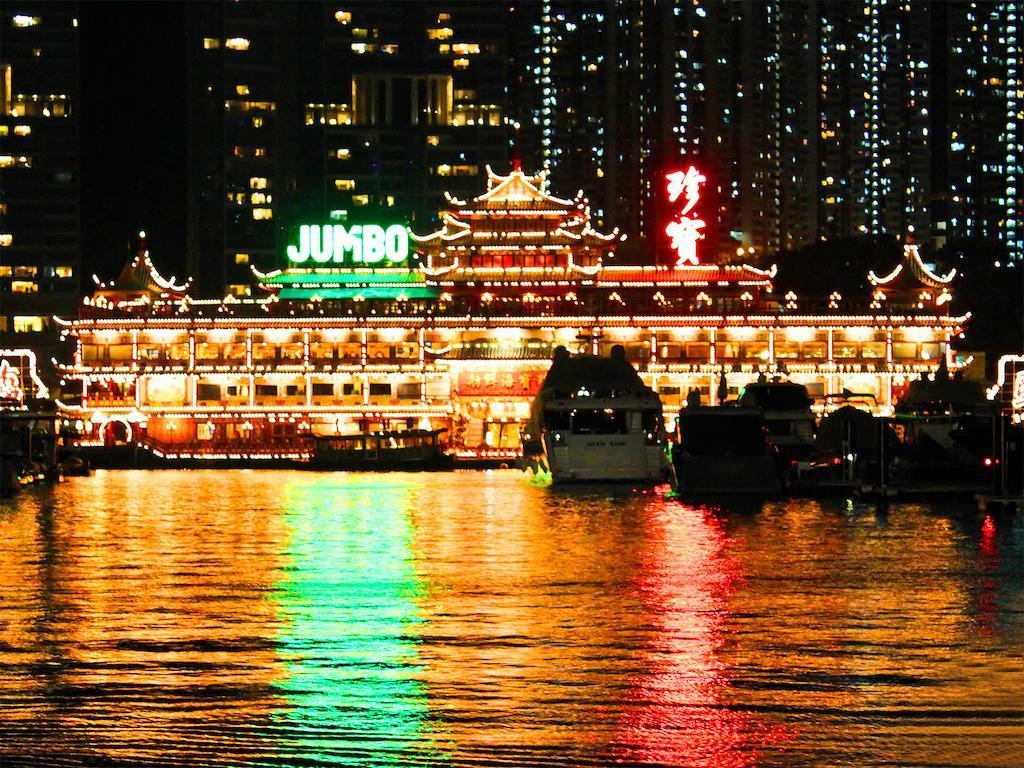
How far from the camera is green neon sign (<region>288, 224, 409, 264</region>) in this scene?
405 feet

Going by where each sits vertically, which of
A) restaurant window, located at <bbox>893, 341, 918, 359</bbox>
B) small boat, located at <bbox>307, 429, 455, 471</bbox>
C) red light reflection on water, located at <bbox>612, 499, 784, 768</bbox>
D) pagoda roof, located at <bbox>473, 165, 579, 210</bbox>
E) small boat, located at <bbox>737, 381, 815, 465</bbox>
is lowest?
red light reflection on water, located at <bbox>612, 499, 784, 768</bbox>

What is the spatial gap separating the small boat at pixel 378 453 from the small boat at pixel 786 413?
29.6m

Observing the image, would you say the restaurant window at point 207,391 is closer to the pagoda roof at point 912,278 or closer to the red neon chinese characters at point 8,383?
the red neon chinese characters at point 8,383

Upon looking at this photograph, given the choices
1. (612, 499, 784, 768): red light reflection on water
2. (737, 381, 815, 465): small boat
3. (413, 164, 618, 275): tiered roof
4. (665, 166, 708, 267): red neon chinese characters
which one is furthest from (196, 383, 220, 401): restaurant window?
(612, 499, 784, 768): red light reflection on water

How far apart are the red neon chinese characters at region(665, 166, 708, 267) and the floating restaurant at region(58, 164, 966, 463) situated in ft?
0.36

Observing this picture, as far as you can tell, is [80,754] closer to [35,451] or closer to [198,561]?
[198,561]

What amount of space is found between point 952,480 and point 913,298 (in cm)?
6968

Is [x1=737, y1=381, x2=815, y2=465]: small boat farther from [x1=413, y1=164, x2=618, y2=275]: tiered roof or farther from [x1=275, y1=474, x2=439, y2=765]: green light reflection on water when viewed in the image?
[x1=413, y1=164, x2=618, y2=275]: tiered roof

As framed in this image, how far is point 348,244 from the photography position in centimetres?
12394

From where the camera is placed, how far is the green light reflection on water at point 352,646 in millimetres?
16578

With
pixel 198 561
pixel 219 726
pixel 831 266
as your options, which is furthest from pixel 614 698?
pixel 831 266

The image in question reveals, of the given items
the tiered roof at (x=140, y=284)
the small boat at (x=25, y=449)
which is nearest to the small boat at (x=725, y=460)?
the small boat at (x=25, y=449)

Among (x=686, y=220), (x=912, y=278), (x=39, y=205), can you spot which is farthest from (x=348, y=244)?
(x=39, y=205)

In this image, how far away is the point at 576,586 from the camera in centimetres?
2842
